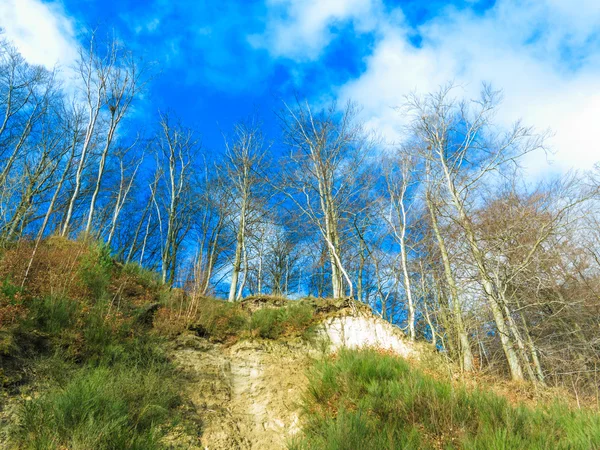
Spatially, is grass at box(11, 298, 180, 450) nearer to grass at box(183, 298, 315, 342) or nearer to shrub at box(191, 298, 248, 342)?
shrub at box(191, 298, 248, 342)

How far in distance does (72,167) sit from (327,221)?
13.0 m

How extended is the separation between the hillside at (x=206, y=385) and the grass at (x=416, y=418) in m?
0.02

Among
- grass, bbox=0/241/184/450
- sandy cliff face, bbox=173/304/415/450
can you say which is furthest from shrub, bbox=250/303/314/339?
grass, bbox=0/241/184/450

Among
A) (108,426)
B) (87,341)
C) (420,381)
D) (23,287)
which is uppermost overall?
(23,287)

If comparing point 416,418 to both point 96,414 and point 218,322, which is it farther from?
point 218,322

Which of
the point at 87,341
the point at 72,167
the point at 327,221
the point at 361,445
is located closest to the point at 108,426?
the point at 87,341

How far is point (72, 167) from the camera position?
52.9ft

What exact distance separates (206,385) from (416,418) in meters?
3.44

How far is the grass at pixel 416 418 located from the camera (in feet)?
11.3

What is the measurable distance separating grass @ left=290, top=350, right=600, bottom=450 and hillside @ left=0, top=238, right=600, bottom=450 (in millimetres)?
21

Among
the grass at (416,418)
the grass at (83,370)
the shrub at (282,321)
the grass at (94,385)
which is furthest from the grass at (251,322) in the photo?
the grass at (416,418)

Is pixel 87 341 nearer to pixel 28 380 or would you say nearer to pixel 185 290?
pixel 28 380

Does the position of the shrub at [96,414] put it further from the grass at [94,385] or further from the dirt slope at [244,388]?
the dirt slope at [244,388]

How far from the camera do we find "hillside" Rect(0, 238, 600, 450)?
11.7 feet
